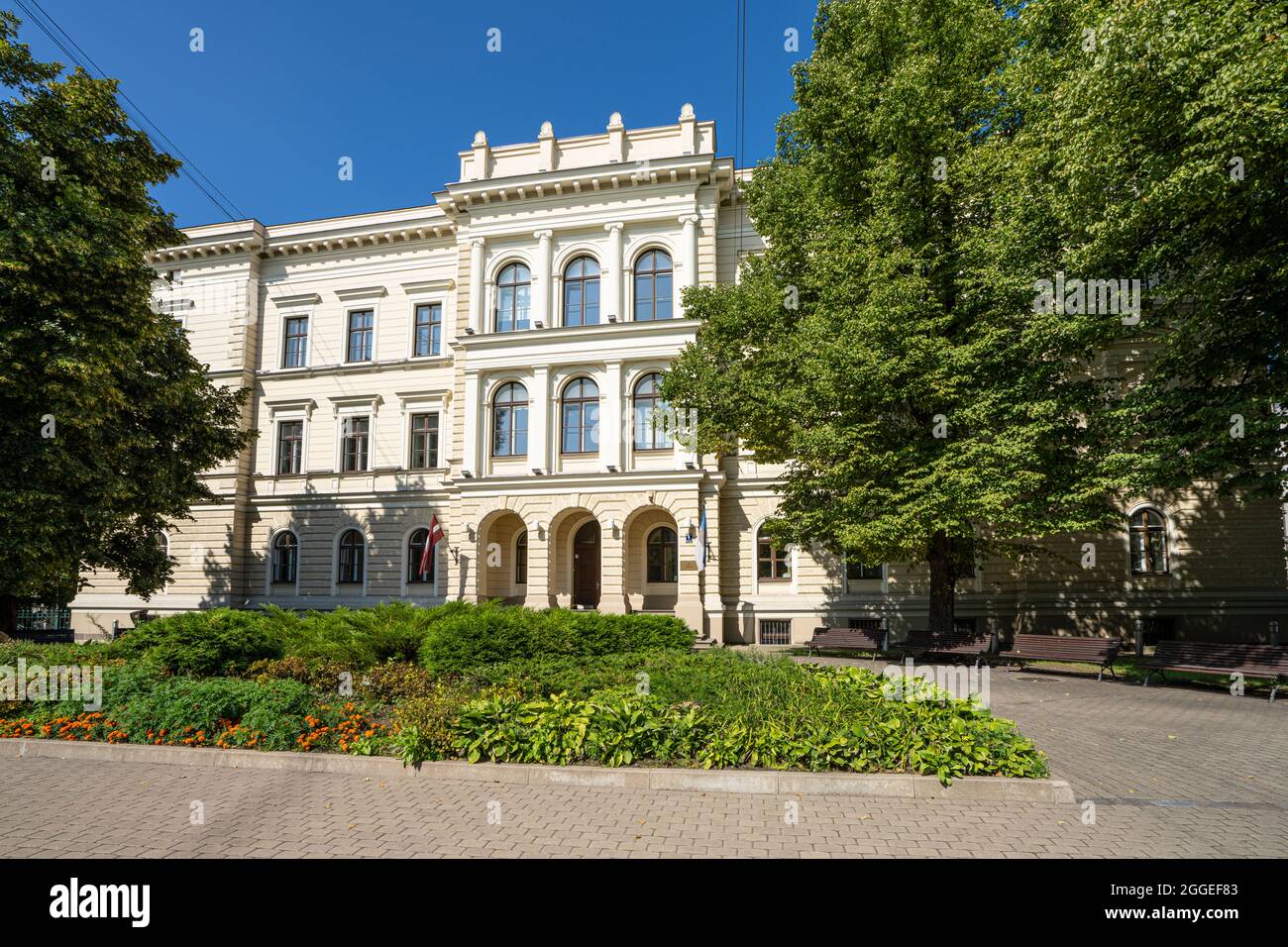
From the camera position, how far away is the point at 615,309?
25.6 metres

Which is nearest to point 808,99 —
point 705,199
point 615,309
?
point 705,199

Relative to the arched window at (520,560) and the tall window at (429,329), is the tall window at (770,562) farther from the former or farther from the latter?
the tall window at (429,329)

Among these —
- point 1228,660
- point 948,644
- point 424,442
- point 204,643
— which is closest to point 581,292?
point 424,442

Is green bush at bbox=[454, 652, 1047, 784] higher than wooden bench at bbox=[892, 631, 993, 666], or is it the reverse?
green bush at bbox=[454, 652, 1047, 784]

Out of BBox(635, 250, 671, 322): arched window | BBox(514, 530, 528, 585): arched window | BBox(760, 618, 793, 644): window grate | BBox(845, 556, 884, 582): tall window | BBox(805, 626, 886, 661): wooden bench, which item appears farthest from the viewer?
BBox(514, 530, 528, 585): arched window

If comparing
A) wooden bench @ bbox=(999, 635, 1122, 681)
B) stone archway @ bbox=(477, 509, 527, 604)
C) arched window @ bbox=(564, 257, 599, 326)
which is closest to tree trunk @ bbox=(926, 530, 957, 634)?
wooden bench @ bbox=(999, 635, 1122, 681)

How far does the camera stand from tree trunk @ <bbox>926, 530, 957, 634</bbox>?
18234 mm

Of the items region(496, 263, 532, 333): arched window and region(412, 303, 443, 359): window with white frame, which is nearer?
region(496, 263, 532, 333): arched window

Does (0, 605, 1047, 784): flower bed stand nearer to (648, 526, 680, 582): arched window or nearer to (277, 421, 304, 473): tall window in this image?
(648, 526, 680, 582): arched window

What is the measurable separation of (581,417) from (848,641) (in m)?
12.3

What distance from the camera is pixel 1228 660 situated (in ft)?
42.9

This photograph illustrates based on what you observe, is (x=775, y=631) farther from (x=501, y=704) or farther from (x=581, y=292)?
(x=501, y=704)

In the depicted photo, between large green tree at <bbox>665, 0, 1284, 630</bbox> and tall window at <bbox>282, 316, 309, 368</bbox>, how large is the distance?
20.3 metres

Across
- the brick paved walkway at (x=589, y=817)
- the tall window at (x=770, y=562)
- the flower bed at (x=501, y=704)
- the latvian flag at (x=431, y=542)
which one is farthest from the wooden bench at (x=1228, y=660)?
the latvian flag at (x=431, y=542)
